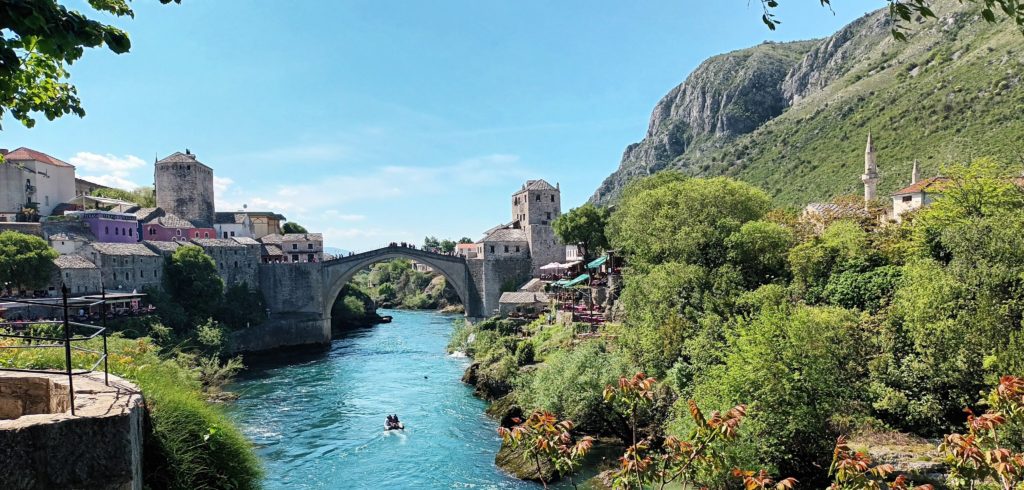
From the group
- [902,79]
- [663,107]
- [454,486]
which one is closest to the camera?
[454,486]

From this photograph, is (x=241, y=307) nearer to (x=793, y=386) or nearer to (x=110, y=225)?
(x=110, y=225)

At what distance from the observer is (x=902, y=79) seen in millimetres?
66312

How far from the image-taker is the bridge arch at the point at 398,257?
50812 mm

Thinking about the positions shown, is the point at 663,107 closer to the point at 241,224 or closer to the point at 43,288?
the point at 241,224

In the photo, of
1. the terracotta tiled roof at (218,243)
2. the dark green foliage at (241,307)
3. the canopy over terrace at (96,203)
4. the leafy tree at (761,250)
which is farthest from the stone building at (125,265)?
the leafy tree at (761,250)

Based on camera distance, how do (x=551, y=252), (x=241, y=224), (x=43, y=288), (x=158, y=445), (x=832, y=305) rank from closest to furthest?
(x=158, y=445) → (x=832, y=305) → (x=43, y=288) → (x=551, y=252) → (x=241, y=224)

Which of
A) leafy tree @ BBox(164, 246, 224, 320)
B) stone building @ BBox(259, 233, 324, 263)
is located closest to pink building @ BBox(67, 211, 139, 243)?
leafy tree @ BBox(164, 246, 224, 320)

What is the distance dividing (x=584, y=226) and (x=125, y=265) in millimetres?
32507

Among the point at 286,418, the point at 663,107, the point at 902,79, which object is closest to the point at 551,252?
the point at 286,418

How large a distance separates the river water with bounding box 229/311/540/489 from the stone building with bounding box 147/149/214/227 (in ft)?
81.5

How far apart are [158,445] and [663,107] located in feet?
536

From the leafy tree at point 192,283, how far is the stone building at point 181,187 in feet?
56.1

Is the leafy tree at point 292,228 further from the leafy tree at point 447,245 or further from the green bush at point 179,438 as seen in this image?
the green bush at point 179,438

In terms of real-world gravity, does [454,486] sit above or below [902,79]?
below
